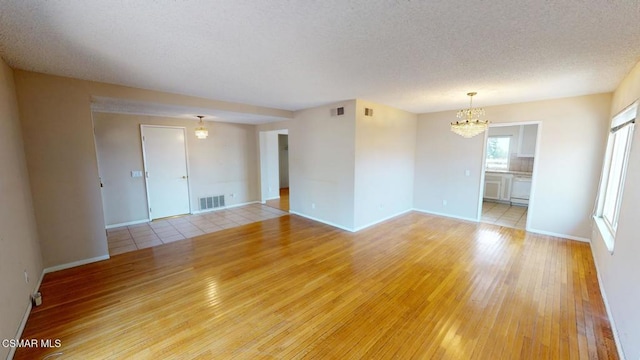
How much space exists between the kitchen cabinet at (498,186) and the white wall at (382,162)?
8.85 feet

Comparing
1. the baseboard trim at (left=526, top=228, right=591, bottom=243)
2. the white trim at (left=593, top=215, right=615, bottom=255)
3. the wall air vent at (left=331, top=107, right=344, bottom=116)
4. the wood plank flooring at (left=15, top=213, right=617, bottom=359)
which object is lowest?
the wood plank flooring at (left=15, top=213, right=617, bottom=359)

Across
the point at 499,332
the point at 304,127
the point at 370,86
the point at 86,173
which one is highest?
the point at 370,86

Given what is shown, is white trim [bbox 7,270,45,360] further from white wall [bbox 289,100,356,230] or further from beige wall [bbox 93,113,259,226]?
Result: white wall [bbox 289,100,356,230]

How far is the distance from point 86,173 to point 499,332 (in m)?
5.13

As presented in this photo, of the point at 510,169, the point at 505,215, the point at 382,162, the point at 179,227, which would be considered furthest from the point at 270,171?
the point at 510,169

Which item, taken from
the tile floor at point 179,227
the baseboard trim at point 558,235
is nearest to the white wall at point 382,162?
the tile floor at point 179,227

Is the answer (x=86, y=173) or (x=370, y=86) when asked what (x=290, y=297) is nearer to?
(x=370, y=86)

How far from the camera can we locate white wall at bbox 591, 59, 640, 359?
5.66 ft

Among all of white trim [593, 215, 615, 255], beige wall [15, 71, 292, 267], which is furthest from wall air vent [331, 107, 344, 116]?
white trim [593, 215, 615, 255]

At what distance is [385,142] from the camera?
5.12 m

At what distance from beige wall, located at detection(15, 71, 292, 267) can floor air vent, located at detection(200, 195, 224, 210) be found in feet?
9.14

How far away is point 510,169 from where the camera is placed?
7.01 meters

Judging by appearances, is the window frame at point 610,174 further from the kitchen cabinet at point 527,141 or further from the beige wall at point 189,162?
the beige wall at point 189,162

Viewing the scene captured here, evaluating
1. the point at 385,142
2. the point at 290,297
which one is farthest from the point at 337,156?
the point at 290,297
